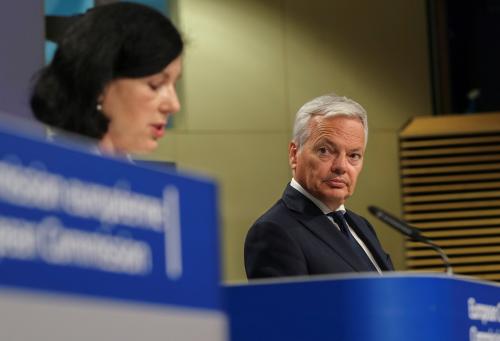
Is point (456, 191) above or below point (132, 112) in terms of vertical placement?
below

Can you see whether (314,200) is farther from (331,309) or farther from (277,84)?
(277,84)

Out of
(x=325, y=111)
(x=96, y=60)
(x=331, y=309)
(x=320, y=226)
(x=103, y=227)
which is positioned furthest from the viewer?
(x=325, y=111)

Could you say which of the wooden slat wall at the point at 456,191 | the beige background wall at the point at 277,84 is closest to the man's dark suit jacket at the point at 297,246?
the beige background wall at the point at 277,84

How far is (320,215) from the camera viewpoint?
3.81 m

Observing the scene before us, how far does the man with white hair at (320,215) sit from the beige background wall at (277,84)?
4170 millimetres

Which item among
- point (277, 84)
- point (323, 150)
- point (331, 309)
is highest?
point (277, 84)

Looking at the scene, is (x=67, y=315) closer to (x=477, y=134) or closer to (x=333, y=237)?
(x=333, y=237)

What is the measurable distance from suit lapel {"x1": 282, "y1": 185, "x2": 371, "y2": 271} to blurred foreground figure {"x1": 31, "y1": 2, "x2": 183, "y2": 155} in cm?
124

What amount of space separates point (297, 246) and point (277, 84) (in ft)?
16.4

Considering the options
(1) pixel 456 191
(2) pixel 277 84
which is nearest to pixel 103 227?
(2) pixel 277 84

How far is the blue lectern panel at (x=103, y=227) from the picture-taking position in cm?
152

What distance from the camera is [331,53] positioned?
8602mm

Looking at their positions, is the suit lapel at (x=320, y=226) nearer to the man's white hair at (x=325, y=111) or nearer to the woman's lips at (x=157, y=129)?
the man's white hair at (x=325, y=111)

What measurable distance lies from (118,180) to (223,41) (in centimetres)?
689
